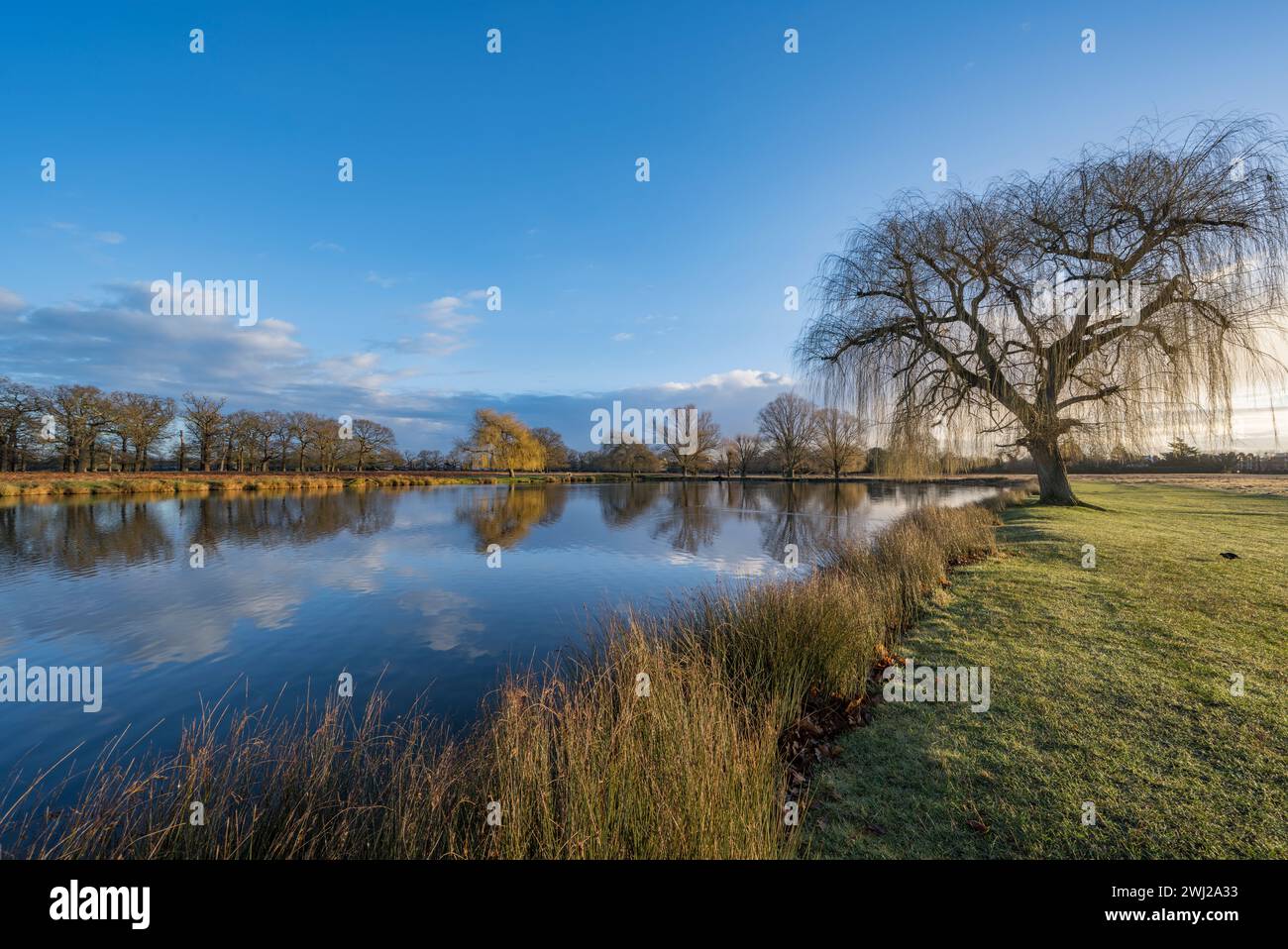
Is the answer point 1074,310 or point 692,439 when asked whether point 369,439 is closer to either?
point 692,439

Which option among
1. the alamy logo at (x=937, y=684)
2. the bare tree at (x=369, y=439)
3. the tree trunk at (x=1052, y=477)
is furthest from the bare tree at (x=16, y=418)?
the tree trunk at (x=1052, y=477)

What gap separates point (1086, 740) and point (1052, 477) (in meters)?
19.6

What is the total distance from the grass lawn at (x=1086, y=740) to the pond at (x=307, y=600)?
13.0ft

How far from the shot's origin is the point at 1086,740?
10.8 feet

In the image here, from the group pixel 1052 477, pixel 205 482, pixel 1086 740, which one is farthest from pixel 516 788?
pixel 205 482

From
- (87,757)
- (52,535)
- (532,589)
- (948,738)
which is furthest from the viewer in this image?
(52,535)

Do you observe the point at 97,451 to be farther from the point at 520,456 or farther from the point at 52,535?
the point at 52,535

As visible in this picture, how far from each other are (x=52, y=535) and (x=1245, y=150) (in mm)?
34544

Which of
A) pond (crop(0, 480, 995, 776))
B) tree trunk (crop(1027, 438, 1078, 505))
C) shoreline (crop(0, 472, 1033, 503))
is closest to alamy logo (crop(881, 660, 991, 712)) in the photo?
pond (crop(0, 480, 995, 776))
